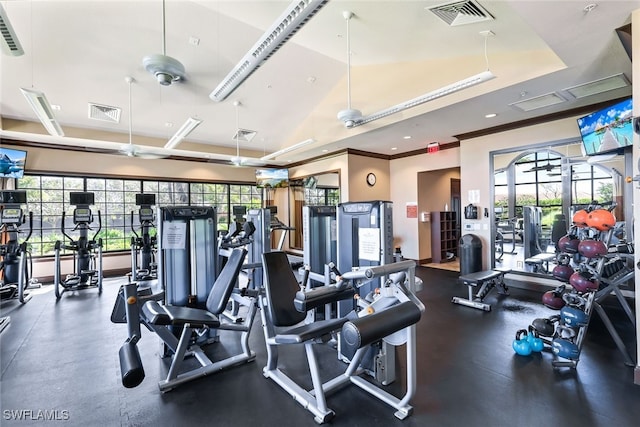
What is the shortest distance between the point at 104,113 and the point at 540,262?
9098 mm

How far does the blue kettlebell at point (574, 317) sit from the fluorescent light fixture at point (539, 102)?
316 cm

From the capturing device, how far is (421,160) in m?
7.59

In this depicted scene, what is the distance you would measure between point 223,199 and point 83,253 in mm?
3902

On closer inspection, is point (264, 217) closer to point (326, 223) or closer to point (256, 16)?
point (326, 223)

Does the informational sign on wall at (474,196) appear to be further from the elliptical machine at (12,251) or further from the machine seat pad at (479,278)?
the elliptical machine at (12,251)

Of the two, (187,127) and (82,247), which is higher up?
(187,127)

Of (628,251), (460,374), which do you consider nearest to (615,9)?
(628,251)

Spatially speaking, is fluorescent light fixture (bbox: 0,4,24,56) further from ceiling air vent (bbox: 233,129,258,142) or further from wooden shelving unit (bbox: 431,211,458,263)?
wooden shelving unit (bbox: 431,211,458,263)

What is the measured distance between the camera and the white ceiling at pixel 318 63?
3.37 meters

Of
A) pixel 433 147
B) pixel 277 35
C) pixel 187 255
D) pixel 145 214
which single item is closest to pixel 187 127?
pixel 145 214

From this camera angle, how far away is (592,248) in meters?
2.70

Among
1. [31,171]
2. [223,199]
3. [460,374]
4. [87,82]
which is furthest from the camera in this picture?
[223,199]

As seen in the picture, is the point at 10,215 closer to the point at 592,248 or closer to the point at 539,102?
the point at 592,248

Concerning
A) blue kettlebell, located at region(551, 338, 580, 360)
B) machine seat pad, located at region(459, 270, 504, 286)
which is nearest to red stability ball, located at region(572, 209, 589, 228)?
blue kettlebell, located at region(551, 338, 580, 360)
